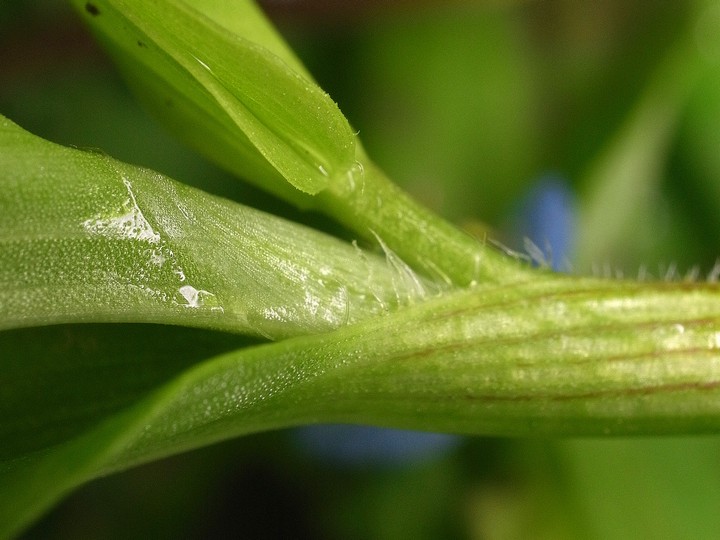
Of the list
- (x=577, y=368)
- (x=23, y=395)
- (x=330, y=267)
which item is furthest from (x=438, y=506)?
(x=23, y=395)

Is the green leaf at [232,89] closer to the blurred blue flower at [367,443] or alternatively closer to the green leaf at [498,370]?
the green leaf at [498,370]

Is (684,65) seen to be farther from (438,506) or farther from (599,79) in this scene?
(438,506)

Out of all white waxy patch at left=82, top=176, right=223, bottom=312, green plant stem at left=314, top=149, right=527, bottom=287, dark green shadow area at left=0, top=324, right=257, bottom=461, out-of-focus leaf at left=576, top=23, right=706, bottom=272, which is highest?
out-of-focus leaf at left=576, top=23, right=706, bottom=272

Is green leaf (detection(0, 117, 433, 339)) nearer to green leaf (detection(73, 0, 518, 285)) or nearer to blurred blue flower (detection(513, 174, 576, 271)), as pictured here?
green leaf (detection(73, 0, 518, 285))

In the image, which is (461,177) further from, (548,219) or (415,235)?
(415,235)

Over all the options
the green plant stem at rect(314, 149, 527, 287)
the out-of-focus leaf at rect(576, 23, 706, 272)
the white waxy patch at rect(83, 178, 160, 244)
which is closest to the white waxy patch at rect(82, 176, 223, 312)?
the white waxy patch at rect(83, 178, 160, 244)

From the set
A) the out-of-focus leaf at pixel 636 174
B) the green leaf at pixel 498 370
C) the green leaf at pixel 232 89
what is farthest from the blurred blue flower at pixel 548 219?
the green leaf at pixel 232 89
